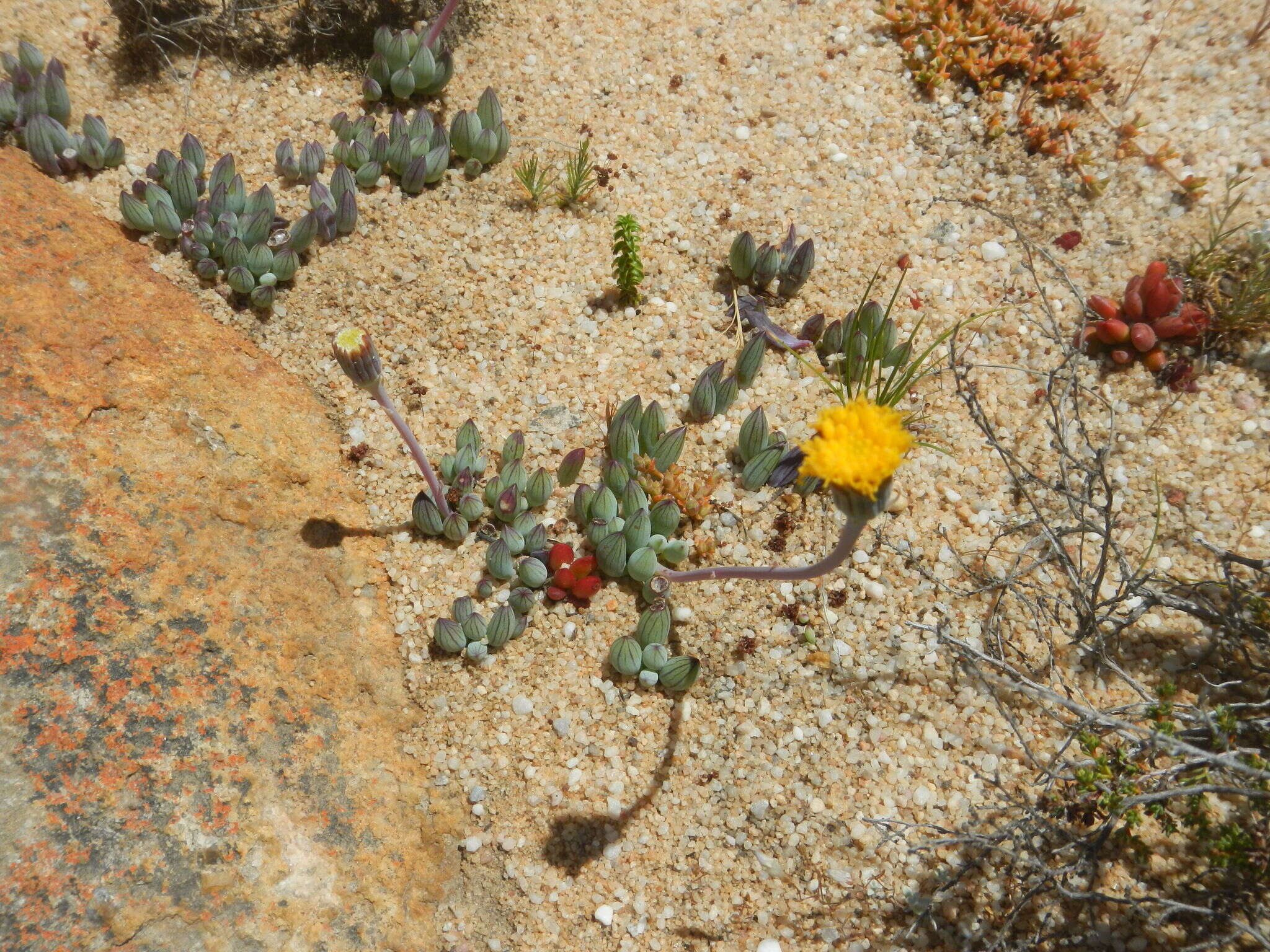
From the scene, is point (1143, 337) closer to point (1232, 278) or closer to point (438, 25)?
point (1232, 278)

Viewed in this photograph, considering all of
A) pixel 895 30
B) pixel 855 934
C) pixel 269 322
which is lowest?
pixel 855 934

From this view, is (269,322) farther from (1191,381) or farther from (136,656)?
(1191,381)

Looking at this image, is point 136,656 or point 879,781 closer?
point 136,656

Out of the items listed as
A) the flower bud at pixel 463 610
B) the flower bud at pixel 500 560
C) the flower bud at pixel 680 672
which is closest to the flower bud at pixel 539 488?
the flower bud at pixel 500 560

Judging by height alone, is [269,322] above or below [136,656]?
above

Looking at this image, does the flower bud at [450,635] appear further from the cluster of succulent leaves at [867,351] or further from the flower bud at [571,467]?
the cluster of succulent leaves at [867,351]

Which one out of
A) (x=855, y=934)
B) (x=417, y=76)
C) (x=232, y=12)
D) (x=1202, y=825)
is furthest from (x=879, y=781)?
(x=232, y=12)

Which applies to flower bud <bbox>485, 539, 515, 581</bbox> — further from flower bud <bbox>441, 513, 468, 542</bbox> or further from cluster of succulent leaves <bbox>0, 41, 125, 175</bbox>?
cluster of succulent leaves <bbox>0, 41, 125, 175</bbox>
